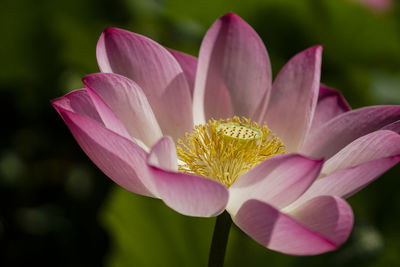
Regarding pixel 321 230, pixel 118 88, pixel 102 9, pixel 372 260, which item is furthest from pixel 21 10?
pixel 321 230

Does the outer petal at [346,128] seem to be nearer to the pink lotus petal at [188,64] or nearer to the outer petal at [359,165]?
the outer petal at [359,165]

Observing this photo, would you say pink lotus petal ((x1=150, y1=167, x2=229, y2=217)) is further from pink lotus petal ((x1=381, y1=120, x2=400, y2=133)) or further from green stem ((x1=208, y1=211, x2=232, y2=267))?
pink lotus petal ((x1=381, y1=120, x2=400, y2=133))

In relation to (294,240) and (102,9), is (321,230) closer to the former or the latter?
(294,240)

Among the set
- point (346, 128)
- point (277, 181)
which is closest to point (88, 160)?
point (346, 128)

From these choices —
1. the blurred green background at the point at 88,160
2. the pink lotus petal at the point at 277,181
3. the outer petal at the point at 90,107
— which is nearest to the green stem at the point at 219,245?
the pink lotus petal at the point at 277,181

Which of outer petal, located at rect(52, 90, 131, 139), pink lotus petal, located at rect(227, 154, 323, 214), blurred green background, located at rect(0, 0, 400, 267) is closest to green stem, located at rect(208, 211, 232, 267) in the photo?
pink lotus petal, located at rect(227, 154, 323, 214)

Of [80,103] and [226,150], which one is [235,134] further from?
[80,103]


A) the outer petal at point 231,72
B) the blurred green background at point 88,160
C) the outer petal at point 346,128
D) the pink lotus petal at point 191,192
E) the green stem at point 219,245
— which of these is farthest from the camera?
the blurred green background at point 88,160
